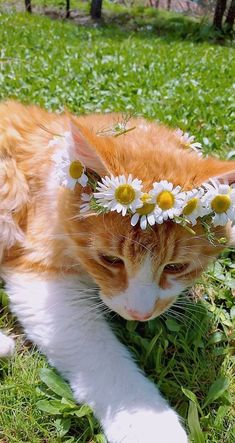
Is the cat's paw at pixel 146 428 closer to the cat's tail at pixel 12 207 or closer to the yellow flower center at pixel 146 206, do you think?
the yellow flower center at pixel 146 206

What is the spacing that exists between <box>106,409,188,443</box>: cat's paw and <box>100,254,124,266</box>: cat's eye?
49 cm

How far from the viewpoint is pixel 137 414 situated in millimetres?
1700

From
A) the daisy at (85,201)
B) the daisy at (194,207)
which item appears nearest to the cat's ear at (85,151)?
the daisy at (85,201)

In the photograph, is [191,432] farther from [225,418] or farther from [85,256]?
[85,256]

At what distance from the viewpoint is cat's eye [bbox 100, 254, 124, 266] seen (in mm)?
1797

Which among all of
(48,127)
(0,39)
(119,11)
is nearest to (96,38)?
(0,39)

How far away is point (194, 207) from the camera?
1.68 metres

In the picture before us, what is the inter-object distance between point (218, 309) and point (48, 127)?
1.11 metres

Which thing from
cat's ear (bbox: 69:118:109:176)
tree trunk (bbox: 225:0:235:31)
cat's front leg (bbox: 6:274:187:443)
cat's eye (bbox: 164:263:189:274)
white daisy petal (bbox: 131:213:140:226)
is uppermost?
cat's ear (bbox: 69:118:109:176)

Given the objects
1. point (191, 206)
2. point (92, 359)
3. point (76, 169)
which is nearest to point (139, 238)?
point (191, 206)

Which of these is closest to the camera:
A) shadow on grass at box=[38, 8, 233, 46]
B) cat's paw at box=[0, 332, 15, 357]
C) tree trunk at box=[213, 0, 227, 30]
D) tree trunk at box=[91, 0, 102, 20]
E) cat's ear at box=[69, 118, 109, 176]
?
cat's ear at box=[69, 118, 109, 176]

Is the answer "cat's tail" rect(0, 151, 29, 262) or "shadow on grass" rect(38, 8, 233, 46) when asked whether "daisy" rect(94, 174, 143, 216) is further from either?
"shadow on grass" rect(38, 8, 233, 46)

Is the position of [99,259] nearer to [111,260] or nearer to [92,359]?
[111,260]

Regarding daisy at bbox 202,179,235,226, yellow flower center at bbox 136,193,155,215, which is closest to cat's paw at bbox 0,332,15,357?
yellow flower center at bbox 136,193,155,215
